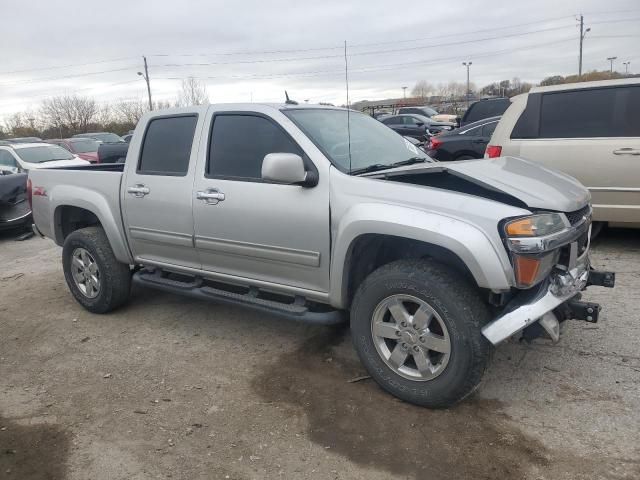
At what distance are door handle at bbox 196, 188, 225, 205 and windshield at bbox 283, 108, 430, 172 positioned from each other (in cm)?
76

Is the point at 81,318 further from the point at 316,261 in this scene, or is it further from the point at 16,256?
the point at 16,256

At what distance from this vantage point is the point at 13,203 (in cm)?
905

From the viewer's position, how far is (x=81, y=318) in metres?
5.04

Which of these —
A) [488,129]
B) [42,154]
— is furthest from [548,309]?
[42,154]

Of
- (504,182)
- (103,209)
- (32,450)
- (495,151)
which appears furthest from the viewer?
(495,151)

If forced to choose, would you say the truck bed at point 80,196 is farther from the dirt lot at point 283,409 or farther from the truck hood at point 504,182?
the truck hood at point 504,182

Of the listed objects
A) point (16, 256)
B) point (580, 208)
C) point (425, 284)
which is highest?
point (580, 208)

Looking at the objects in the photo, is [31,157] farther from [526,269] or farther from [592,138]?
[526,269]

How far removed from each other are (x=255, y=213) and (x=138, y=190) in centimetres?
130

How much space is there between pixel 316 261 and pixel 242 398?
39.1 inches

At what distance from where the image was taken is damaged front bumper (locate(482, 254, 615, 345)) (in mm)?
2838

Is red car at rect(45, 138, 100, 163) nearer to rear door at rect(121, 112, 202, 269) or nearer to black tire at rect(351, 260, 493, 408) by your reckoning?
rear door at rect(121, 112, 202, 269)

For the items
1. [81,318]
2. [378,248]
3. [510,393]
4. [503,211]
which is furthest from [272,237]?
[81,318]

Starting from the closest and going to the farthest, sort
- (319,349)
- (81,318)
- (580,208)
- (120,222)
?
(580,208) < (319,349) < (120,222) < (81,318)
